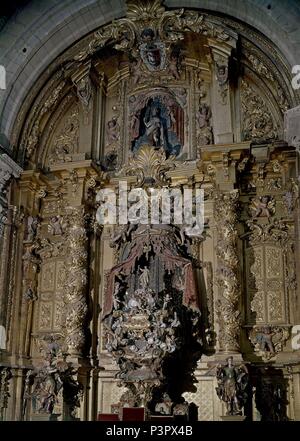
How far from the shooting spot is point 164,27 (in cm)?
1205

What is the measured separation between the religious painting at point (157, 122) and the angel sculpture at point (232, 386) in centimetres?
470

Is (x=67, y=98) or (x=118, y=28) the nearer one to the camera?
(x=118, y=28)

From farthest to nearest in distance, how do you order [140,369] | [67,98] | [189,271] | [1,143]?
[67,98] → [1,143] → [189,271] → [140,369]

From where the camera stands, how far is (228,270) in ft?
34.9

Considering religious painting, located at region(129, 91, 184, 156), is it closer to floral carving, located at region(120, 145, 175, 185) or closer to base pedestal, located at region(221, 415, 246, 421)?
floral carving, located at region(120, 145, 175, 185)

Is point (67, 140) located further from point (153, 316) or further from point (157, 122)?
point (153, 316)

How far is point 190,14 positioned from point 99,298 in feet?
19.6

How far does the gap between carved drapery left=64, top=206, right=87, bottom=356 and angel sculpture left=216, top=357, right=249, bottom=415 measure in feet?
9.14

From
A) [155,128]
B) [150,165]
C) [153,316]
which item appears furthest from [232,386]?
[155,128]

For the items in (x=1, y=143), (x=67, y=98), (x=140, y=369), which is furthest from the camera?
(x=67, y=98)

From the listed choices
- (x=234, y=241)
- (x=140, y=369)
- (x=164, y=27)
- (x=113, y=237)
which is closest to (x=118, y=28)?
(x=164, y=27)

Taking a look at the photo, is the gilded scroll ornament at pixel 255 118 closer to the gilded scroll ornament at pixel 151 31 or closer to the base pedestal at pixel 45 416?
the gilded scroll ornament at pixel 151 31

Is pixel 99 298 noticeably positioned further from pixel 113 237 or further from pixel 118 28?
pixel 118 28

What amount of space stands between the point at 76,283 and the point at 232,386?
3.60 m
